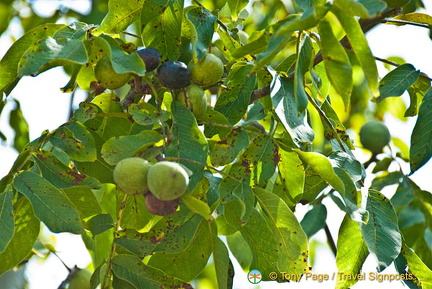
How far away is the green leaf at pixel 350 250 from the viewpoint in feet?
5.88

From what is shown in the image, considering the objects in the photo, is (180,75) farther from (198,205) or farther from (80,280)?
(80,280)

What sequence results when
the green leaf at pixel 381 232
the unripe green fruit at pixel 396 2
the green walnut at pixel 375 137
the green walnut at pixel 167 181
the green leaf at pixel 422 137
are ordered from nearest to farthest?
the green walnut at pixel 167 181 → the green leaf at pixel 381 232 → the green leaf at pixel 422 137 → the unripe green fruit at pixel 396 2 → the green walnut at pixel 375 137

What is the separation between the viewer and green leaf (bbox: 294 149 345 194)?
1.44 metres

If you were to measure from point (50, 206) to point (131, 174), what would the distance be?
0.81 feet

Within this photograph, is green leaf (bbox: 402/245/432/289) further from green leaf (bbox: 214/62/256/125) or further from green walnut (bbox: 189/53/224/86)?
green walnut (bbox: 189/53/224/86)

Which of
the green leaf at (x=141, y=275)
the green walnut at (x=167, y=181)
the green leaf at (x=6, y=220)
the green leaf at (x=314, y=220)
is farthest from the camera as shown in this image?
the green leaf at (x=314, y=220)

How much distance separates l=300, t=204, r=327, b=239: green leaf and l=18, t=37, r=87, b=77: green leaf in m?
1.26

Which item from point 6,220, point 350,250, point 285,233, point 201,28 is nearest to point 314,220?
point 350,250

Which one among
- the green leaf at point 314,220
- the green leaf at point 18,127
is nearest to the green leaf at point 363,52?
the green leaf at point 314,220

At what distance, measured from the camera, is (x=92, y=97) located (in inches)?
70.3

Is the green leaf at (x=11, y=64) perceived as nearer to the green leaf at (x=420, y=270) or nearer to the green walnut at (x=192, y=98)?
the green walnut at (x=192, y=98)

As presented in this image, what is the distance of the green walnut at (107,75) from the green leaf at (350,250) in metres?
0.74

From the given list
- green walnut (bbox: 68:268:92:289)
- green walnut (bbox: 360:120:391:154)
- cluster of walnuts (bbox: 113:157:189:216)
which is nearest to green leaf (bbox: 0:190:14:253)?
cluster of walnuts (bbox: 113:157:189:216)

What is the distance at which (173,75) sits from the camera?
1.55m
